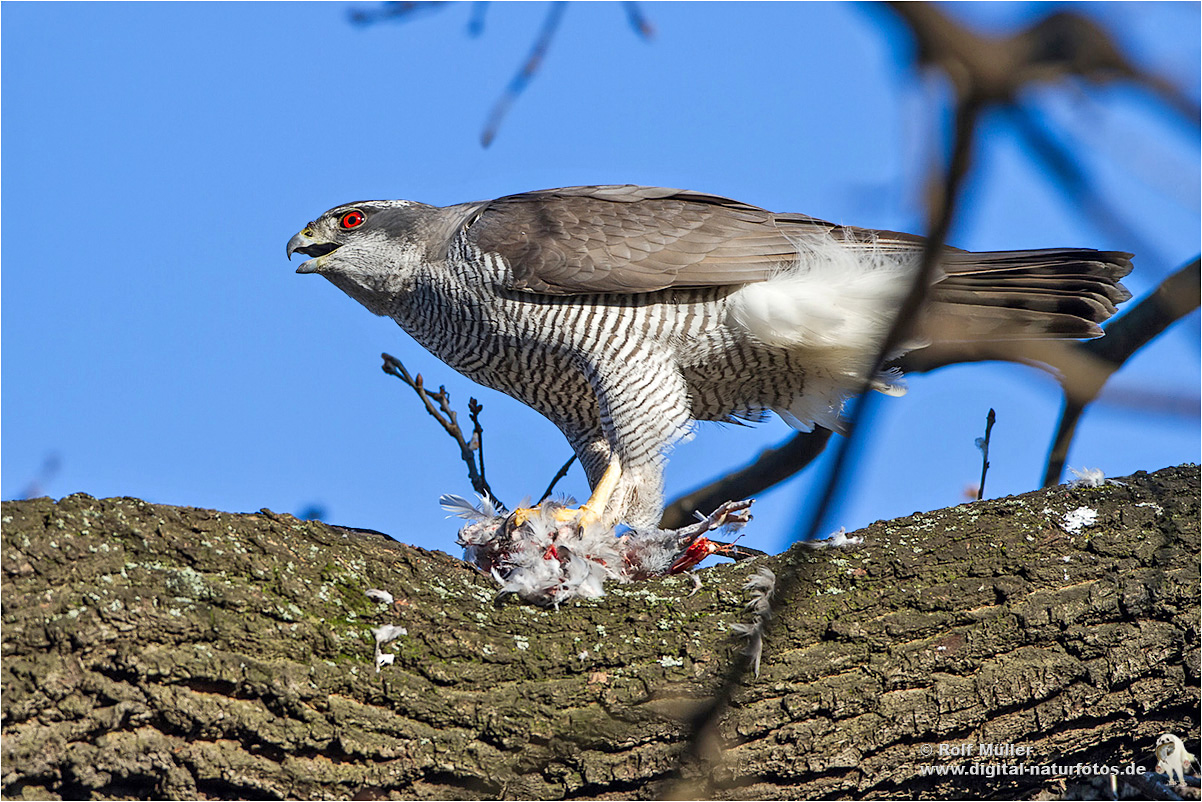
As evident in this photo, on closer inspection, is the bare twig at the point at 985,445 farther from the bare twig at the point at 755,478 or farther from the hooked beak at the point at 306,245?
the hooked beak at the point at 306,245

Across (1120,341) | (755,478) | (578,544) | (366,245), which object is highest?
(366,245)

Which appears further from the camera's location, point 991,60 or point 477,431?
point 477,431

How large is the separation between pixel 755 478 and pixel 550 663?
7.06 feet

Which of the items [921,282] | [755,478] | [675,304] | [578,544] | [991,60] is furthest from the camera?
[755,478]

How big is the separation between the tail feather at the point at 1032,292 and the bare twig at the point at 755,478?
894 mm

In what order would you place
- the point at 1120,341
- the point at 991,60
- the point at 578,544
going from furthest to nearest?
the point at 1120,341
the point at 578,544
the point at 991,60

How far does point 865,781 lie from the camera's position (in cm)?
234

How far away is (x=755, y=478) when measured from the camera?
4.32 metres

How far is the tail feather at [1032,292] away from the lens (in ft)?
11.6

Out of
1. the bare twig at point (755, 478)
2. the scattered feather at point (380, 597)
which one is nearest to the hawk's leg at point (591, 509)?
the bare twig at point (755, 478)

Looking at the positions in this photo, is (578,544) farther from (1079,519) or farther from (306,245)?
(306,245)

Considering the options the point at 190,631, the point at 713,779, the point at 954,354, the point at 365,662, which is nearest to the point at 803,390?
the point at 954,354

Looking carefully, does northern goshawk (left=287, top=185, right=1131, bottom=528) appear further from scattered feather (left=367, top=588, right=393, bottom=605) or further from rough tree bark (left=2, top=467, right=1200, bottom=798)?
scattered feather (left=367, top=588, right=393, bottom=605)

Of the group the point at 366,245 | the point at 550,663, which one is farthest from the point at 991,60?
the point at 366,245
